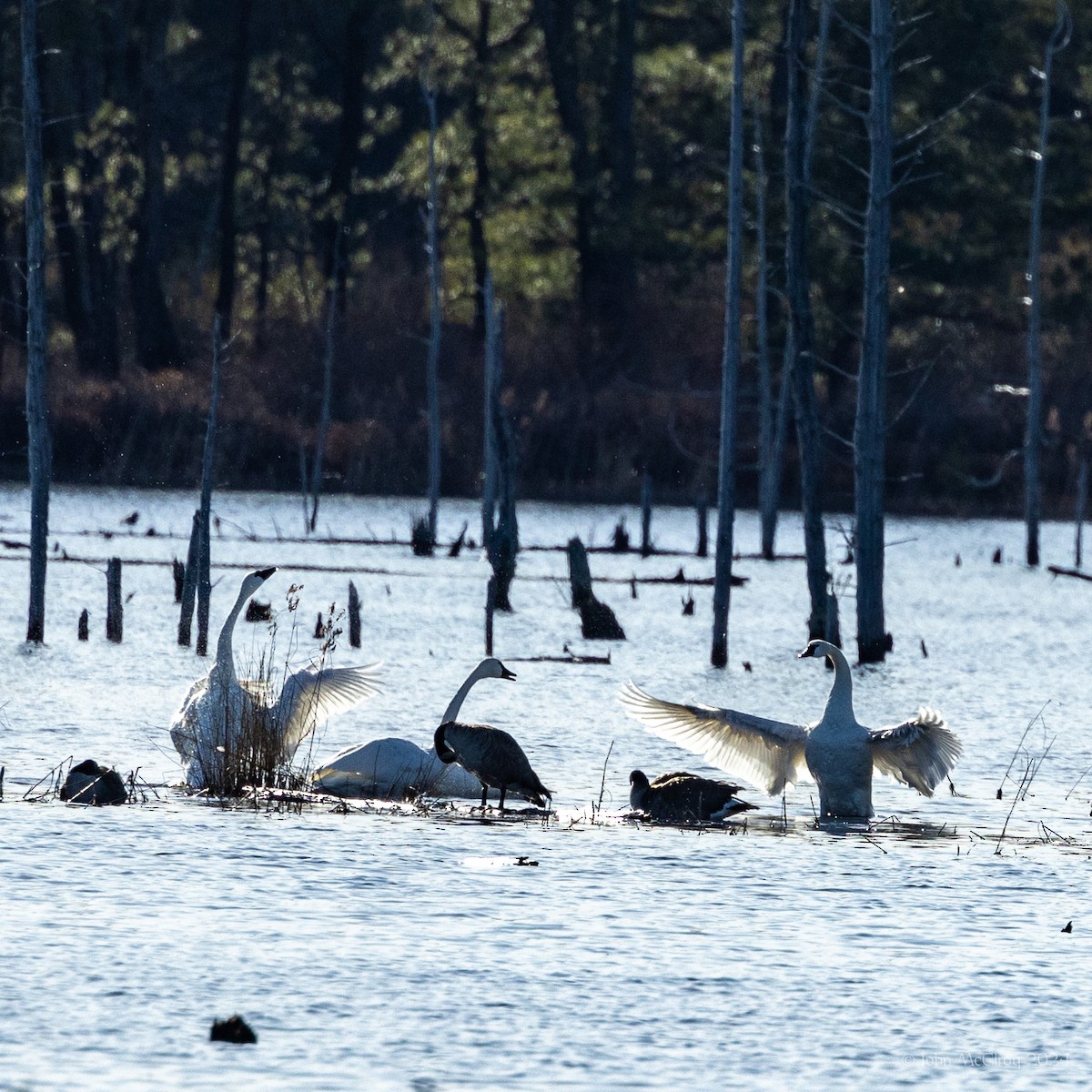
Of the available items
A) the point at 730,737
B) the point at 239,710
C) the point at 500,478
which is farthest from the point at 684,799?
the point at 500,478

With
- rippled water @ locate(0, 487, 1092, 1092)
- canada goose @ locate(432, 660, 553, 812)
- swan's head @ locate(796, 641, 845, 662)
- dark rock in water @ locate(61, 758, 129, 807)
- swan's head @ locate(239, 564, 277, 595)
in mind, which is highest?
swan's head @ locate(239, 564, 277, 595)

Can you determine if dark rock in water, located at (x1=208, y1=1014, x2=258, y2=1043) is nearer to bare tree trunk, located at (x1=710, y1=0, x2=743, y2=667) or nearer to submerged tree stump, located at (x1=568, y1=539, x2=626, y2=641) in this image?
bare tree trunk, located at (x1=710, y1=0, x2=743, y2=667)

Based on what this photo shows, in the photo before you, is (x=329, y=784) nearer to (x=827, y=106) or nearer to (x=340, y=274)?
(x=827, y=106)

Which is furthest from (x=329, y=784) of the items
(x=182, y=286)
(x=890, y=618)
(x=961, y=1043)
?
(x=182, y=286)

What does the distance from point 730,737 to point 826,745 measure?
2.20 ft

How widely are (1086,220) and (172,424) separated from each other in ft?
66.8

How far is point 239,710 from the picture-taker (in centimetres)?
1305

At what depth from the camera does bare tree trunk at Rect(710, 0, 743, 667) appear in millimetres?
21891

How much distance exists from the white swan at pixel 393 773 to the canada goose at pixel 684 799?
118 cm

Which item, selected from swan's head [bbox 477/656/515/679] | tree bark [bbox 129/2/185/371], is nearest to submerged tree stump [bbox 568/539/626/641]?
swan's head [bbox 477/656/515/679]

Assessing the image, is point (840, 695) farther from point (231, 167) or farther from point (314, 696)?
point (231, 167)

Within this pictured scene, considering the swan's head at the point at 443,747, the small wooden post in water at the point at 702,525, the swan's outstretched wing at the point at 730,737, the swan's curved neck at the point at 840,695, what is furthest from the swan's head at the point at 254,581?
the small wooden post in water at the point at 702,525

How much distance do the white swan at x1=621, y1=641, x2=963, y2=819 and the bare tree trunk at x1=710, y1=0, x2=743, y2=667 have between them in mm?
8723

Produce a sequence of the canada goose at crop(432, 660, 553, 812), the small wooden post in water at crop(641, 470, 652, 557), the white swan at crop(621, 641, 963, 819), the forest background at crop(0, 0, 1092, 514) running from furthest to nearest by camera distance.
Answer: the forest background at crop(0, 0, 1092, 514)
the small wooden post in water at crop(641, 470, 652, 557)
the canada goose at crop(432, 660, 553, 812)
the white swan at crop(621, 641, 963, 819)
